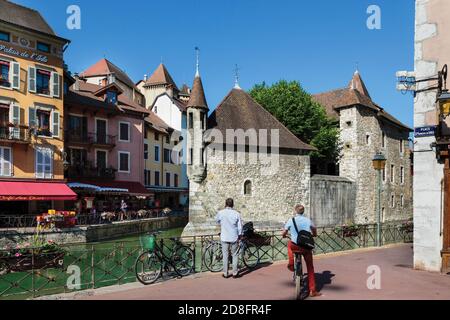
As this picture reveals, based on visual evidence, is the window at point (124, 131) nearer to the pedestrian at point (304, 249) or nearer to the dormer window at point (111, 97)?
the dormer window at point (111, 97)

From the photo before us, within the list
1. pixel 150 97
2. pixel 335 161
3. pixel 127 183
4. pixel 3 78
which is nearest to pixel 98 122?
pixel 127 183

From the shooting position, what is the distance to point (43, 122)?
25766 millimetres

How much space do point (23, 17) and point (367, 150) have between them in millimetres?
27483

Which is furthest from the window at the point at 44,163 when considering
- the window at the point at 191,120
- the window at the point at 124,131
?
the window at the point at 124,131

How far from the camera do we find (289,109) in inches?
1352

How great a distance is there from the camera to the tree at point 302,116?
34.3m

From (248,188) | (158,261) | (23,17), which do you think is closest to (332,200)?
(248,188)

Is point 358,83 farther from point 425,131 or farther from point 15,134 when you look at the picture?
point 425,131

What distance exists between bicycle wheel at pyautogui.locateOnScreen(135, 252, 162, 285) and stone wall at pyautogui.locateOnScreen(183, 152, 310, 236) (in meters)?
16.8

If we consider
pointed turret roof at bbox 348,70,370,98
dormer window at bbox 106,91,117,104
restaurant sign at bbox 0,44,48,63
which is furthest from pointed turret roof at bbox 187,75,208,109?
pointed turret roof at bbox 348,70,370,98

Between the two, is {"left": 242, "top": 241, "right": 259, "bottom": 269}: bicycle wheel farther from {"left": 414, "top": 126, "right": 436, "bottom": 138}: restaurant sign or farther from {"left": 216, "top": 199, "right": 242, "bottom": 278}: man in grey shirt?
{"left": 414, "top": 126, "right": 436, "bottom": 138}: restaurant sign

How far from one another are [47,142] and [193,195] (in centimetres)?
944

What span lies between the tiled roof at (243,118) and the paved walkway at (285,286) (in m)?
17.7
